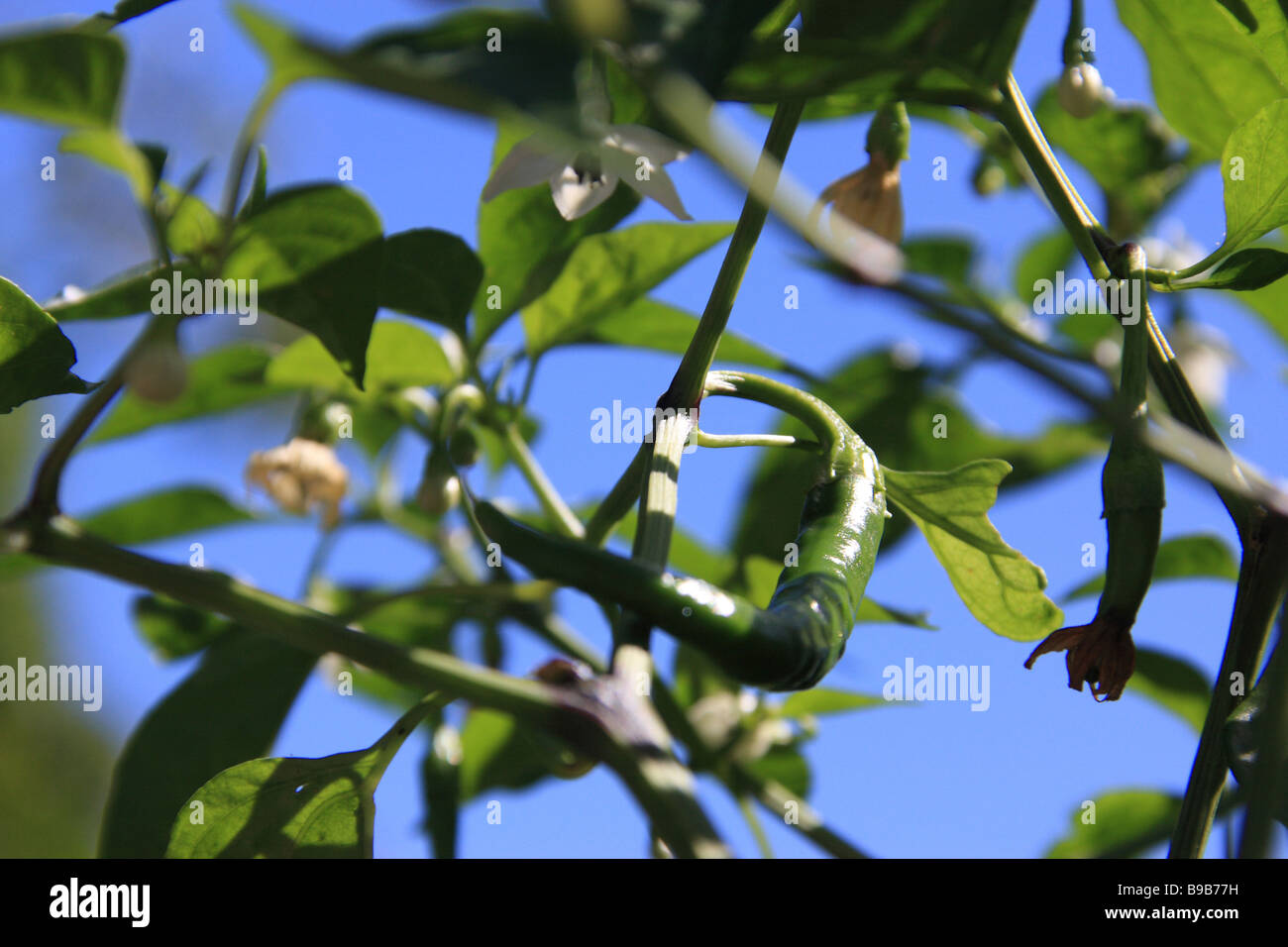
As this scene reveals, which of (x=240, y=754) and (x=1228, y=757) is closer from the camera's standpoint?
(x=1228, y=757)

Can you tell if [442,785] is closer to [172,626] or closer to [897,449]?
[172,626]

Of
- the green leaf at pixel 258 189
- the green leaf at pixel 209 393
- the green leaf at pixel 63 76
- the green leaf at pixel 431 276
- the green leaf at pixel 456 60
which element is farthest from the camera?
the green leaf at pixel 209 393

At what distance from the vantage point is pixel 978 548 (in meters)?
0.53

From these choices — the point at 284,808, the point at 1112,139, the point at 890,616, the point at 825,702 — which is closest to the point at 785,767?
the point at 825,702

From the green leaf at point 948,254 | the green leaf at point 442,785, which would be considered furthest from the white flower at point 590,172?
the green leaf at point 948,254

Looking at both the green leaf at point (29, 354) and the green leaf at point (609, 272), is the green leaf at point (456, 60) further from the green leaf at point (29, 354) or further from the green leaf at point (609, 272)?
the green leaf at point (609, 272)

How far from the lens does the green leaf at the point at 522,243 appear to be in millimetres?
676

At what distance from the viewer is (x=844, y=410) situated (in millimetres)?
892

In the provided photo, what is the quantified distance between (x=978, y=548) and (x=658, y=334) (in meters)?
0.33

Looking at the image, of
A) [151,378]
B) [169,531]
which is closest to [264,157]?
[151,378]

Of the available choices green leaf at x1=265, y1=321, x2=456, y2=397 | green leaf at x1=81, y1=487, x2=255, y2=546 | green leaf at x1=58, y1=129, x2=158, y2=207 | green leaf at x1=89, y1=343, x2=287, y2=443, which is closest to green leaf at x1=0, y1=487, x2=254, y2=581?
green leaf at x1=81, y1=487, x2=255, y2=546

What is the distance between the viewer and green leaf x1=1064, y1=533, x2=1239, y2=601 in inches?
31.7
